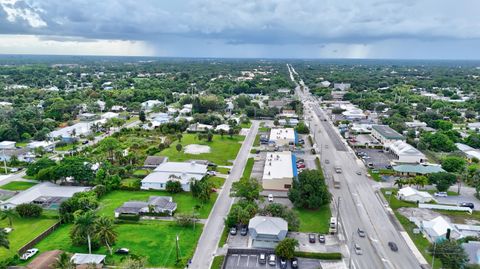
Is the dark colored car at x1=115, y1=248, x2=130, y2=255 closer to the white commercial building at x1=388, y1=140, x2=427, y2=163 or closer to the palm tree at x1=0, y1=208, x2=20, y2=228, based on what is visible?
the palm tree at x1=0, y1=208, x2=20, y2=228

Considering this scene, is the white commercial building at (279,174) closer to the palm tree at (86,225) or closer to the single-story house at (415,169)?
the single-story house at (415,169)

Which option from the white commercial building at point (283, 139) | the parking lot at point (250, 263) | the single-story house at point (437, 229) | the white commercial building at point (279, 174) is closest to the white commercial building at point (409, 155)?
the white commercial building at point (283, 139)

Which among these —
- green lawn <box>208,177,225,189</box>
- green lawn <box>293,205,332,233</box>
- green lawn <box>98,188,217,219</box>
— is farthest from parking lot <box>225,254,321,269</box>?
green lawn <box>208,177,225,189</box>

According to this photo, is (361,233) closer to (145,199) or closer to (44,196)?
(145,199)

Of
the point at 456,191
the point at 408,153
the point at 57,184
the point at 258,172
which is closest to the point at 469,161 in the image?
the point at 408,153

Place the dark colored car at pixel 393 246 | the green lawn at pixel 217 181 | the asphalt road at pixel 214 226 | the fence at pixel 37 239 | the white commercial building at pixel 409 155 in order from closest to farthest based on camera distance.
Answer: the asphalt road at pixel 214 226, the fence at pixel 37 239, the dark colored car at pixel 393 246, the green lawn at pixel 217 181, the white commercial building at pixel 409 155

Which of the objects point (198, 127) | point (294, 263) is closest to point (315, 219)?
point (294, 263)
